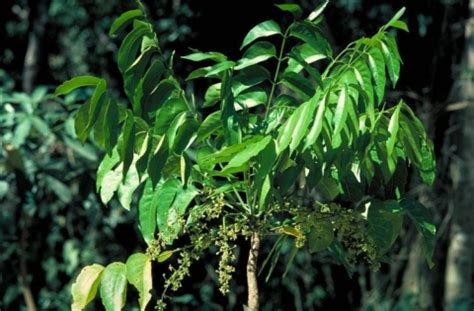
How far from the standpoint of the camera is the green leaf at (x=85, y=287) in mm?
2238

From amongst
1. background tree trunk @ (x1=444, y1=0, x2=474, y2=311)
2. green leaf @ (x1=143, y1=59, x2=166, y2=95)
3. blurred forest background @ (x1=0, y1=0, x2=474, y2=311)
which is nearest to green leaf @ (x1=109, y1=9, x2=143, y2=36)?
green leaf @ (x1=143, y1=59, x2=166, y2=95)

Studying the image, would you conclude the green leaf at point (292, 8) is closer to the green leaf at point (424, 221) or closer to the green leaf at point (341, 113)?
the green leaf at point (341, 113)

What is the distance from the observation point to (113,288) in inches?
87.7

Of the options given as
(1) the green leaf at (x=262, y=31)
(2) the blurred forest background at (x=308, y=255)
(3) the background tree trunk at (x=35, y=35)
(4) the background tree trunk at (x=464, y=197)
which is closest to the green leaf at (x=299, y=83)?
(1) the green leaf at (x=262, y=31)

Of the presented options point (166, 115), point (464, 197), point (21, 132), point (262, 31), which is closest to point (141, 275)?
point (166, 115)

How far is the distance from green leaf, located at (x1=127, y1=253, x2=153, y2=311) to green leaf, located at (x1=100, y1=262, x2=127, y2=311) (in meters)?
A: 0.04

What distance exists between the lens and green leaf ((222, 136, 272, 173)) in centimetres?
199

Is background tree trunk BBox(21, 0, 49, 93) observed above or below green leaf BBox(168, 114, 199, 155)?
below

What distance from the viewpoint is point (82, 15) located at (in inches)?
316

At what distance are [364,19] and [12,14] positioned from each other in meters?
3.22

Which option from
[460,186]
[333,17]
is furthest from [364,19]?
[460,186]

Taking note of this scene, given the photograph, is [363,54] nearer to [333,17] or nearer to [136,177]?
[136,177]

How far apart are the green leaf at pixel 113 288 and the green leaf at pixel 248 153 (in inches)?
16.0

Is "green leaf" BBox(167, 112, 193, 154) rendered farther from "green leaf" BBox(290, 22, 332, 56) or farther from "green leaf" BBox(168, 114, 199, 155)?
"green leaf" BBox(290, 22, 332, 56)
